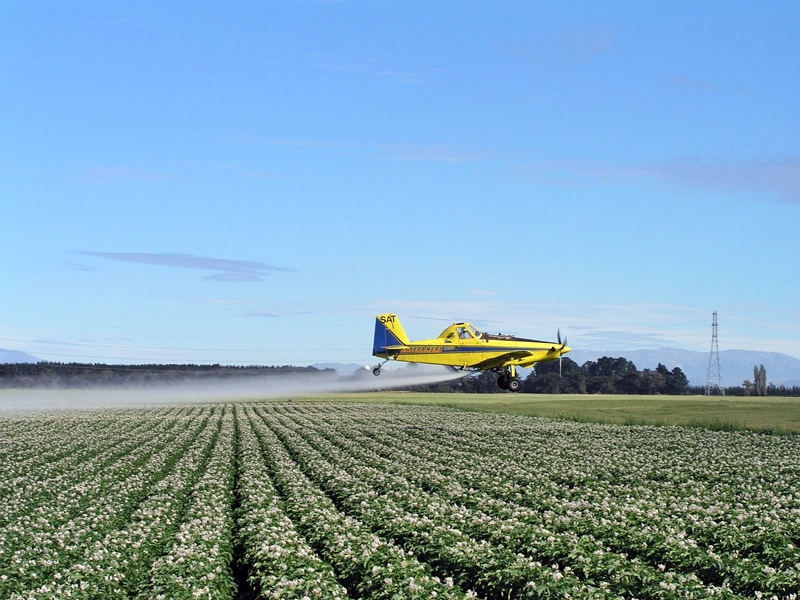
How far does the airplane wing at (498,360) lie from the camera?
174 ft

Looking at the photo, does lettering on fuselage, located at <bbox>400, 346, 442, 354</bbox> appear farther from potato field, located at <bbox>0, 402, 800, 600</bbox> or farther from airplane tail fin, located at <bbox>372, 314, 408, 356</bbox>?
potato field, located at <bbox>0, 402, 800, 600</bbox>

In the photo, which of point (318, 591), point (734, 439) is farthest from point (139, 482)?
point (734, 439)

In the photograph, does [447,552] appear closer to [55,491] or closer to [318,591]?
[318,591]

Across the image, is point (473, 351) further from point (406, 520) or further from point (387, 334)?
point (406, 520)

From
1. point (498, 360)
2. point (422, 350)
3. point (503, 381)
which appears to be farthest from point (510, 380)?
point (422, 350)

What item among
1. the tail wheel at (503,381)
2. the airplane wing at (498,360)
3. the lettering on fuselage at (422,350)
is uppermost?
the lettering on fuselage at (422,350)

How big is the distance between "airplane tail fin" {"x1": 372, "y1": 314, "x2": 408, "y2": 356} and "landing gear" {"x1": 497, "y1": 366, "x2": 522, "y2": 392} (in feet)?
20.7

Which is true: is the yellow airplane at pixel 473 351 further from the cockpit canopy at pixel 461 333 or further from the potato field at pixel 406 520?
the potato field at pixel 406 520

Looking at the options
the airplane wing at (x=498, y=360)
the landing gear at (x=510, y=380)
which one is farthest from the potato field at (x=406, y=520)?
the airplane wing at (x=498, y=360)

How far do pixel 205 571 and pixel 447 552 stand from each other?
13.1ft

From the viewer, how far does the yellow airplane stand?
5228cm

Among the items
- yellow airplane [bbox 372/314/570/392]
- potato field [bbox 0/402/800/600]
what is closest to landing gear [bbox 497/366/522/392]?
yellow airplane [bbox 372/314/570/392]

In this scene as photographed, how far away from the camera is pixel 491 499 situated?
69.1 feet

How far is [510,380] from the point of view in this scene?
2090 inches
